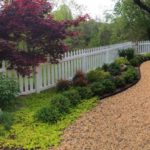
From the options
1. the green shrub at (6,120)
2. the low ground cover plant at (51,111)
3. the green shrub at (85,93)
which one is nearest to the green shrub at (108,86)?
the low ground cover plant at (51,111)

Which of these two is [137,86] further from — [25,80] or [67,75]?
[25,80]

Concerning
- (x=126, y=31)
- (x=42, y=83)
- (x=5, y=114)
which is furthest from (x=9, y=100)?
(x=126, y=31)

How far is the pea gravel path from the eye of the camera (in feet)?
20.5

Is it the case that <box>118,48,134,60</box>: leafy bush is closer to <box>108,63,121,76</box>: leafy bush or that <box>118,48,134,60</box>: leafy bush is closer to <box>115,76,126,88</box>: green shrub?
<box>108,63,121,76</box>: leafy bush

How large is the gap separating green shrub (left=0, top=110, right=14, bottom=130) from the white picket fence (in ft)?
5.96

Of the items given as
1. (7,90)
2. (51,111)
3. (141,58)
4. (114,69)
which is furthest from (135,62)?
(51,111)

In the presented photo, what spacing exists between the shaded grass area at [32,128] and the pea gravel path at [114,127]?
0.18m

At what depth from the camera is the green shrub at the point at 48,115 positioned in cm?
752

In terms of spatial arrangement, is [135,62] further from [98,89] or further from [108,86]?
[98,89]

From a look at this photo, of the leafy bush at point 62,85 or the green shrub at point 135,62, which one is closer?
the leafy bush at point 62,85

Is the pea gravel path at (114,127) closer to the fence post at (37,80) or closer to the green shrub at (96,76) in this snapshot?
the green shrub at (96,76)

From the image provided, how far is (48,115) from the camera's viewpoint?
760 cm

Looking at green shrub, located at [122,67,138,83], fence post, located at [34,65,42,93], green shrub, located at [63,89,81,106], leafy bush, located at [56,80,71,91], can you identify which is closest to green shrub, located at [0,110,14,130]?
green shrub, located at [63,89,81,106]

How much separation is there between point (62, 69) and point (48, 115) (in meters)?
4.24
